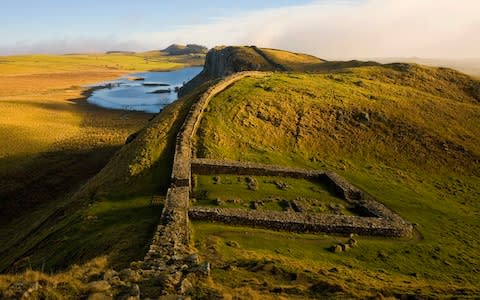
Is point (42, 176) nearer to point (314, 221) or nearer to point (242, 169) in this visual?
point (242, 169)

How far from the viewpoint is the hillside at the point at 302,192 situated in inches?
729

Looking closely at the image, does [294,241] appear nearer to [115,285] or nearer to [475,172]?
[115,285]

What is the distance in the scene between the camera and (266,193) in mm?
33062

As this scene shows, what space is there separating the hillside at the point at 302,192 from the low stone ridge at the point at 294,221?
1.95 feet

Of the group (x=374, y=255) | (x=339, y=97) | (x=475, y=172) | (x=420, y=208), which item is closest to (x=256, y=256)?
(x=374, y=255)

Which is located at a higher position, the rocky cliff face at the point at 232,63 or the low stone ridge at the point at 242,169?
the rocky cliff face at the point at 232,63

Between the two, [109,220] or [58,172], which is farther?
[58,172]

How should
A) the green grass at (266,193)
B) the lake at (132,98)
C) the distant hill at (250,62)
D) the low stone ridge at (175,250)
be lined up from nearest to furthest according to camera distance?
the low stone ridge at (175,250) → the green grass at (266,193) → the distant hill at (250,62) → the lake at (132,98)

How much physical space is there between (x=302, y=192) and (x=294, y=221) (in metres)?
8.78

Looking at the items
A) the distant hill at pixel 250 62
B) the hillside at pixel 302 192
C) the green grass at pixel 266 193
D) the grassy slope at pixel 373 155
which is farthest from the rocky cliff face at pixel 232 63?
the green grass at pixel 266 193

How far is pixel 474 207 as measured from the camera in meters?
38.1

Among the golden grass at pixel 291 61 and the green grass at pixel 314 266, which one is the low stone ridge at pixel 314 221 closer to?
the green grass at pixel 314 266

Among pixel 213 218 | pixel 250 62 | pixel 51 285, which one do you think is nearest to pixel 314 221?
pixel 213 218

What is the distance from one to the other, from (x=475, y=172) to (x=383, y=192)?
1552cm
